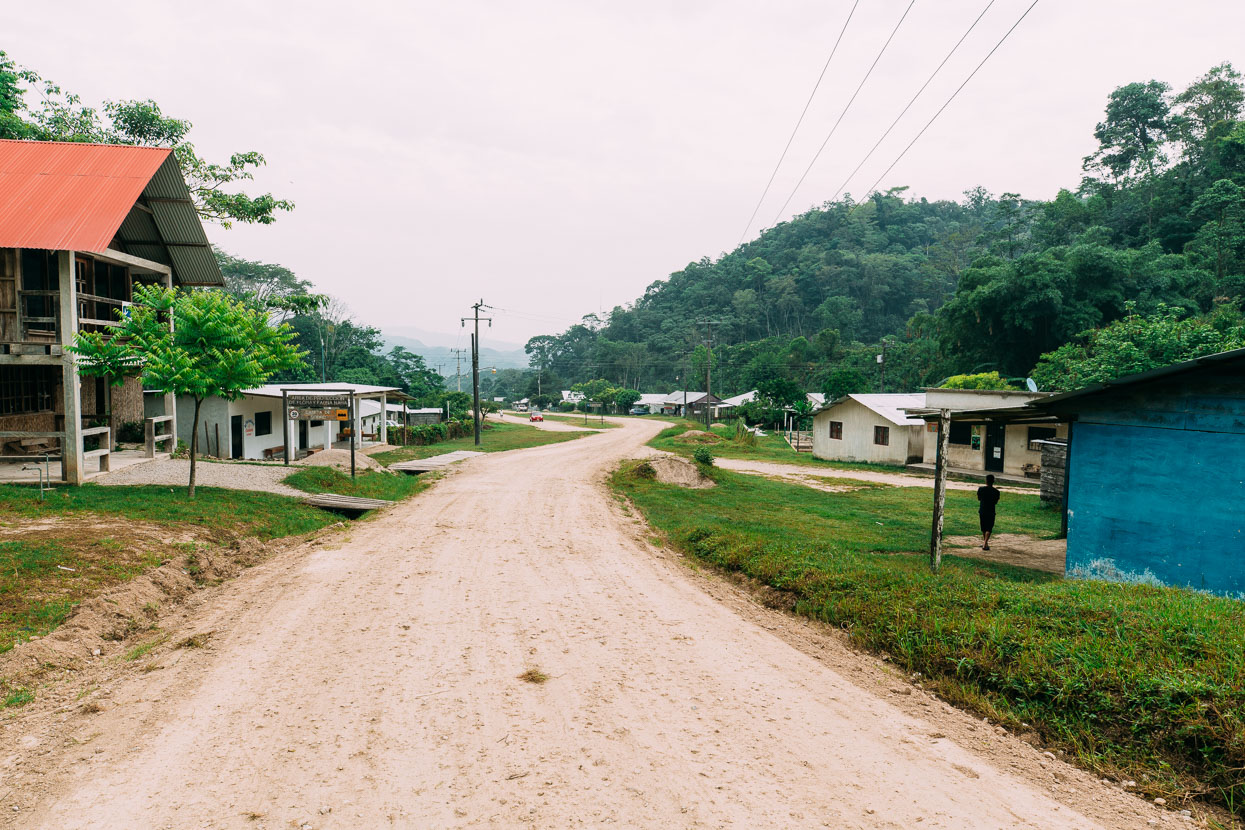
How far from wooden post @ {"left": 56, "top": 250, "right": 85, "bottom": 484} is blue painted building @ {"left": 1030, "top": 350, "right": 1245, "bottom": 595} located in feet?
60.2

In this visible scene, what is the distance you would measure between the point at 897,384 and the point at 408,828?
6474 centimetres

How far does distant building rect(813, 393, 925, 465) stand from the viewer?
31.2 meters

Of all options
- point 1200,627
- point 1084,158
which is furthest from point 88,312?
point 1084,158

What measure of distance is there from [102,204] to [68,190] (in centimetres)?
136

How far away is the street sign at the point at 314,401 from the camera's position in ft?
64.6

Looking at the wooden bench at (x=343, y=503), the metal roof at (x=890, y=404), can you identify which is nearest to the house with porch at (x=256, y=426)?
the wooden bench at (x=343, y=503)

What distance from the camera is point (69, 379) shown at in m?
13.4

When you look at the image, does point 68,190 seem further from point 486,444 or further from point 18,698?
point 486,444

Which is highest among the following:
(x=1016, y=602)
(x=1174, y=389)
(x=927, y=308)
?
(x=927, y=308)

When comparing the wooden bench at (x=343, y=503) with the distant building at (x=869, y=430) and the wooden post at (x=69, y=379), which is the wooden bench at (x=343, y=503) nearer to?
the wooden post at (x=69, y=379)

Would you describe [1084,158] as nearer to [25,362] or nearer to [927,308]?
[927,308]

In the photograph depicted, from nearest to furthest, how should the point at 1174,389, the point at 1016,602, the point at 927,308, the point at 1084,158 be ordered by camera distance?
the point at 1016,602 < the point at 1174,389 < the point at 1084,158 < the point at 927,308

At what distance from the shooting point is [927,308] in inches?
3780

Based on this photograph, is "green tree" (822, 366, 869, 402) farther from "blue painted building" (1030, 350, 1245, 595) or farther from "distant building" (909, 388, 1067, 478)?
"blue painted building" (1030, 350, 1245, 595)
